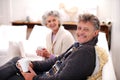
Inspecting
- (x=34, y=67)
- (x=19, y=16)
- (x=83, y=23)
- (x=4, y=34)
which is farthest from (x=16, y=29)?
(x=83, y=23)

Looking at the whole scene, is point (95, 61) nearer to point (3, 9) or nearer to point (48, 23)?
point (48, 23)

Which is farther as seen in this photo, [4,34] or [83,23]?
[4,34]

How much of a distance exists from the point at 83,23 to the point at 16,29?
9.57 feet

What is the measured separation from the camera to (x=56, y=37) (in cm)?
273

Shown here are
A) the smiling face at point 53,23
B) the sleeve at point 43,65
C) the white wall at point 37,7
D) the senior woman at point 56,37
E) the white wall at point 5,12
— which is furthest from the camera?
the white wall at point 5,12

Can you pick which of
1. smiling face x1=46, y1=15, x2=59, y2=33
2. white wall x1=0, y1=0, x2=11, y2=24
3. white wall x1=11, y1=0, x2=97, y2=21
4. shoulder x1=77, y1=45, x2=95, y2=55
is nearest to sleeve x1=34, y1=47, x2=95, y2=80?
shoulder x1=77, y1=45, x2=95, y2=55

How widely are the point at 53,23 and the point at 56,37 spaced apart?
7.4 inches

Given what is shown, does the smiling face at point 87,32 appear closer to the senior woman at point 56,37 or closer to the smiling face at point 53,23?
the senior woman at point 56,37

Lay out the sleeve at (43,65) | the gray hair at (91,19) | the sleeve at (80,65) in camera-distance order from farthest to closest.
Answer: the sleeve at (43,65) → the gray hair at (91,19) → the sleeve at (80,65)

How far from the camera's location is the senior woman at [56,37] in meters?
2.67

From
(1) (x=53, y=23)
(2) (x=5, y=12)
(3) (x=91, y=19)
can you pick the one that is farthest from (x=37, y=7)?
(3) (x=91, y=19)

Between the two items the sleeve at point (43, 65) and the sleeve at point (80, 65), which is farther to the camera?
the sleeve at point (43, 65)

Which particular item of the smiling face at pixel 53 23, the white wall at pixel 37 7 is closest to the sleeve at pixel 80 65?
the smiling face at pixel 53 23

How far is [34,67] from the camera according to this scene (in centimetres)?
220
